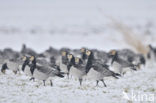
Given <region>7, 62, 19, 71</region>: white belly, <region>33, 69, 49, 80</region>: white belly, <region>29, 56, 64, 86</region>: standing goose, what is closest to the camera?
<region>29, 56, 64, 86</region>: standing goose

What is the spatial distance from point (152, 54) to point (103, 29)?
178 ft

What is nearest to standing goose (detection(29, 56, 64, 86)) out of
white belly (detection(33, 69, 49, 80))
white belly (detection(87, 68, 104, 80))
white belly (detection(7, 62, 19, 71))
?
white belly (detection(33, 69, 49, 80))

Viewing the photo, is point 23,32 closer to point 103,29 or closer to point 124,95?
point 103,29

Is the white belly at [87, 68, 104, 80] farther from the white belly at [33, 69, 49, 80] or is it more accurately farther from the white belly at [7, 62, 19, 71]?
the white belly at [7, 62, 19, 71]

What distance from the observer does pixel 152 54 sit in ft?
106

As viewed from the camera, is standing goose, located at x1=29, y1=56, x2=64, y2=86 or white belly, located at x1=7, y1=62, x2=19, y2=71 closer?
standing goose, located at x1=29, y1=56, x2=64, y2=86

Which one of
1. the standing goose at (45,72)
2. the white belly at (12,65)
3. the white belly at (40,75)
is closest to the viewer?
the standing goose at (45,72)

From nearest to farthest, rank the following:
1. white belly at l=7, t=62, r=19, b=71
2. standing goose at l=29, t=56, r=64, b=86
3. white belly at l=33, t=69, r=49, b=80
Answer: standing goose at l=29, t=56, r=64, b=86, white belly at l=33, t=69, r=49, b=80, white belly at l=7, t=62, r=19, b=71

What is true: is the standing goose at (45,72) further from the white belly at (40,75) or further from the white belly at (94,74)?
the white belly at (94,74)

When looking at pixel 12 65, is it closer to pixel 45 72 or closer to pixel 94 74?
pixel 45 72

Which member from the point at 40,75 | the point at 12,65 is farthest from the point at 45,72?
the point at 12,65

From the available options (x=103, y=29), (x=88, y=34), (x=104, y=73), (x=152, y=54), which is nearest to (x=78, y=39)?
(x=88, y=34)

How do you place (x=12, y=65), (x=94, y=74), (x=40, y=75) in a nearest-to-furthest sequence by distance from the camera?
1. (x=94, y=74)
2. (x=40, y=75)
3. (x=12, y=65)

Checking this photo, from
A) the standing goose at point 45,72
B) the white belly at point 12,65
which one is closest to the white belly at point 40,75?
the standing goose at point 45,72
